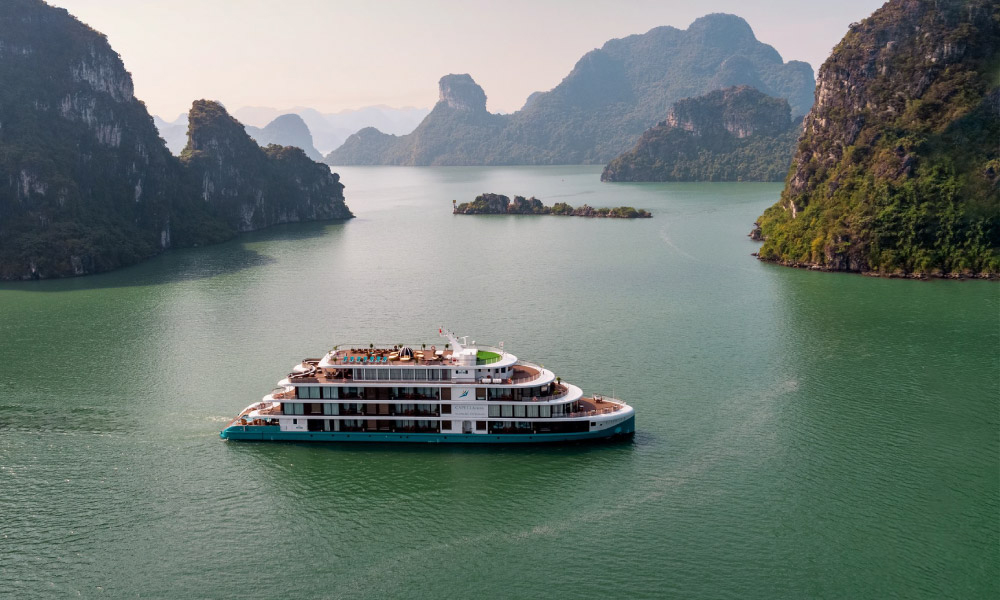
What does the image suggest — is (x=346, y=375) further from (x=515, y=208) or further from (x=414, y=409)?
(x=515, y=208)

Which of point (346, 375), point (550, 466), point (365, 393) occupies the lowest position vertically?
point (550, 466)

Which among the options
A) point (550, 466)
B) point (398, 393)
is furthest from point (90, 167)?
point (550, 466)

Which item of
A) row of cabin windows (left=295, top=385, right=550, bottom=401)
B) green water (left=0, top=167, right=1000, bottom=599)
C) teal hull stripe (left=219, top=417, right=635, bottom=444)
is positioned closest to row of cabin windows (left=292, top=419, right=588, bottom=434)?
teal hull stripe (left=219, top=417, right=635, bottom=444)

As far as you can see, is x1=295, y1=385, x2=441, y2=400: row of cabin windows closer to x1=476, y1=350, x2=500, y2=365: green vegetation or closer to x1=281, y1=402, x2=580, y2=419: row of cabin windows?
x1=281, y1=402, x2=580, y2=419: row of cabin windows

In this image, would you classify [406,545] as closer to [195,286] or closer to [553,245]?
[195,286]

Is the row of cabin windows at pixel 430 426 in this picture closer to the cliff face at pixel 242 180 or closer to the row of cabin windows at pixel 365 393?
the row of cabin windows at pixel 365 393

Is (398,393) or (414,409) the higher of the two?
(398,393)
